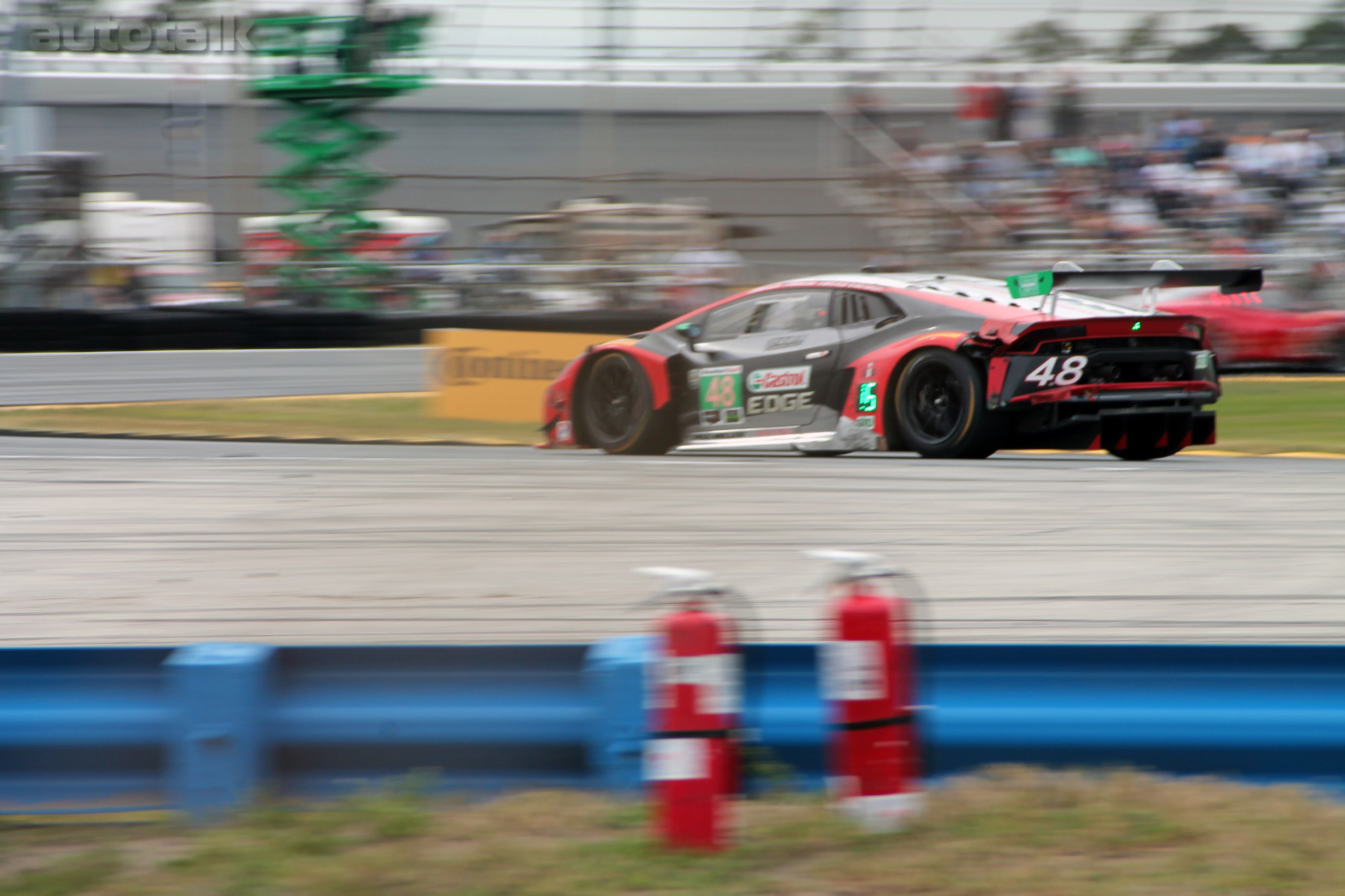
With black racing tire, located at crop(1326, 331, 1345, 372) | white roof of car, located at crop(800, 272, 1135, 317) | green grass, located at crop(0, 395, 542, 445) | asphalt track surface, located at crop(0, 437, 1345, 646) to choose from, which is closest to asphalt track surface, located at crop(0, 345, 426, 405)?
green grass, located at crop(0, 395, 542, 445)

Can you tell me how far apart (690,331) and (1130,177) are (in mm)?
9095

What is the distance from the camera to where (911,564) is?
16.7 feet

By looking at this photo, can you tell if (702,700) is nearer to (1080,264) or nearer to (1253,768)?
(1253,768)

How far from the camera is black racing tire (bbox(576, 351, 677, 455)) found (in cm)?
828

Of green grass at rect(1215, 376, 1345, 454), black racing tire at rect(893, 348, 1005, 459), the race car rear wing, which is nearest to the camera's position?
the race car rear wing

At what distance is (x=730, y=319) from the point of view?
823cm

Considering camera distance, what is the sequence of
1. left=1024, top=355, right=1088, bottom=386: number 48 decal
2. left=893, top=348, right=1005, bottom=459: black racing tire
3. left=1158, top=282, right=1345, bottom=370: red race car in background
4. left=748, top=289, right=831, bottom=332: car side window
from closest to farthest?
left=1024, top=355, right=1088, bottom=386: number 48 decal, left=893, top=348, right=1005, bottom=459: black racing tire, left=748, top=289, right=831, bottom=332: car side window, left=1158, top=282, right=1345, bottom=370: red race car in background

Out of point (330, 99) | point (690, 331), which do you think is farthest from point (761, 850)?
point (330, 99)

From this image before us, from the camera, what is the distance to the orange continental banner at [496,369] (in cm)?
1031

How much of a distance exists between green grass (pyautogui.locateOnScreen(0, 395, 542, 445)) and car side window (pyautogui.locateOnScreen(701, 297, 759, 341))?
178cm

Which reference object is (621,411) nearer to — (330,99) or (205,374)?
(205,374)

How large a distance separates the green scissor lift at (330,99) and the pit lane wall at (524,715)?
15.3 m

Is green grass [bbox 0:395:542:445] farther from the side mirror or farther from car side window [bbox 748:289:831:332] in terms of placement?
car side window [bbox 748:289:831:332]

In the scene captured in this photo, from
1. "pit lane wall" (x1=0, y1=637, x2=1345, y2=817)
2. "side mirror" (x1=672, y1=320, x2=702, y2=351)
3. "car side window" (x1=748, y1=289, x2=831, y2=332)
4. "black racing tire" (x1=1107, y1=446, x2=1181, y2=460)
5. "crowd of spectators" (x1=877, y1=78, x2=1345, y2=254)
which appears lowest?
"pit lane wall" (x1=0, y1=637, x2=1345, y2=817)
